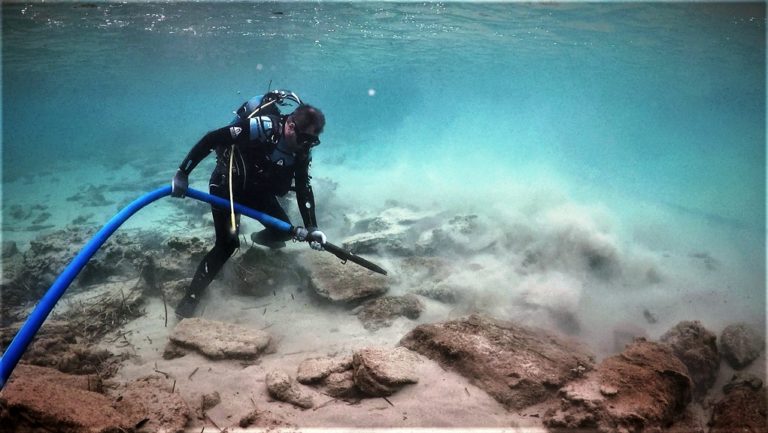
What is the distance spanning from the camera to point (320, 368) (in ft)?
11.3

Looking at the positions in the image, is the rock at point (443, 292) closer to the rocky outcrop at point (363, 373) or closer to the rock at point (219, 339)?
the rocky outcrop at point (363, 373)

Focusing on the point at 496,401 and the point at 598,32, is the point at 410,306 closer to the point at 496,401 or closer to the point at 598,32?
the point at 496,401

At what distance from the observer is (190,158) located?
475cm

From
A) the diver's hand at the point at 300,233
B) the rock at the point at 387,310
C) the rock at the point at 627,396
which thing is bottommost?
the rock at the point at 387,310

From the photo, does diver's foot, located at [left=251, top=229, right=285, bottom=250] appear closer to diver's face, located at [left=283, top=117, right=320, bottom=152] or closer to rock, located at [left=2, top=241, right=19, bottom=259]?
diver's face, located at [left=283, top=117, right=320, bottom=152]

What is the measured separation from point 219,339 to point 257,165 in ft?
8.35

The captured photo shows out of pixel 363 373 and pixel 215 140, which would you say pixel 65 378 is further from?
pixel 215 140

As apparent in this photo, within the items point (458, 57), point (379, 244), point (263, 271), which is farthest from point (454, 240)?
point (458, 57)

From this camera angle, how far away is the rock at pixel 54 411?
2193 millimetres

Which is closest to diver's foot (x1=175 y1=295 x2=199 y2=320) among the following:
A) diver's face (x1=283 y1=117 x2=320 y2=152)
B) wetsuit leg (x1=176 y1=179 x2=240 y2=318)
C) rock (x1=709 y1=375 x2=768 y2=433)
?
wetsuit leg (x1=176 y1=179 x2=240 y2=318)

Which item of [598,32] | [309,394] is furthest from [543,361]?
[598,32]

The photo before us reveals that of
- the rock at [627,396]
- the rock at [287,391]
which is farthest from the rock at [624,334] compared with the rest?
the rock at [287,391]

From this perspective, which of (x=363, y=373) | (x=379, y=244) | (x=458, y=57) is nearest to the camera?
(x=363, y=373)

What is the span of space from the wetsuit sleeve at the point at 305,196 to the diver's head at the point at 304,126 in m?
0.61
